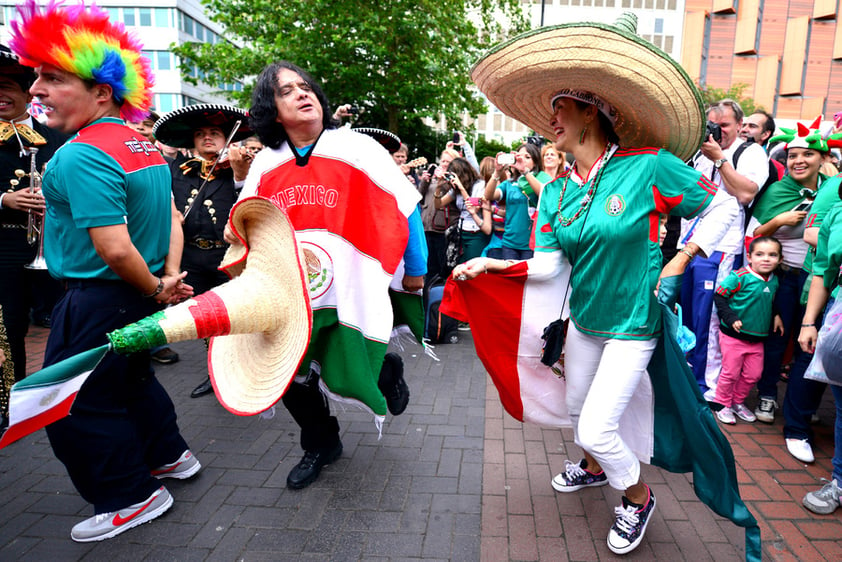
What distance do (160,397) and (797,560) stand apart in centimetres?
343

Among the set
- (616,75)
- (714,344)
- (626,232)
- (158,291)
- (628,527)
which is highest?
(616,75)

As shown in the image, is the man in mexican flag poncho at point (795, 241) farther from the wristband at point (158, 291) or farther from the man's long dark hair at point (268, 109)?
the wristband at point (158, 291)

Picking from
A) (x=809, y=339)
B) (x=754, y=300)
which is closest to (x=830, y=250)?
(x=809, y=339)

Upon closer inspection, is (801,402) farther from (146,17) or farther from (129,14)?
(129,14)

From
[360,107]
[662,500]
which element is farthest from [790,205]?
[360,107]

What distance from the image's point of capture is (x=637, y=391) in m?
2.63

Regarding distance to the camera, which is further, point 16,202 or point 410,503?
point 16,202

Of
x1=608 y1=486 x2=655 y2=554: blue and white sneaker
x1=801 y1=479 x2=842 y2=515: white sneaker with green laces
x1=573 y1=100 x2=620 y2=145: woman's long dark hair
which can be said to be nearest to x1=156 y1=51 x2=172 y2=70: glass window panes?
x1=573 y1=100 x2=620 y2=145: woman's long dark hair

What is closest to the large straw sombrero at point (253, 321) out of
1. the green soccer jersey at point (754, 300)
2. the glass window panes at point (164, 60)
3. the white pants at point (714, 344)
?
the green soccer jersey at point (754, 300)

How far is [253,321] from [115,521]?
5.03 feet

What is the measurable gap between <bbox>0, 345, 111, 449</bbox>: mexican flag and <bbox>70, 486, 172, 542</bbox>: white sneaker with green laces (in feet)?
3.98

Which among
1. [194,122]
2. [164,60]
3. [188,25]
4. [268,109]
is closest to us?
A: [268,109]

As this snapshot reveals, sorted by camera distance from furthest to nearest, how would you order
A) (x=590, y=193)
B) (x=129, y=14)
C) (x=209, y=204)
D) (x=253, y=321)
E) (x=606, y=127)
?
(x=129, y=14)
(x=209, y=204)
(x=606, y=127)
(x=590, y=193)
(x=253, y=321)

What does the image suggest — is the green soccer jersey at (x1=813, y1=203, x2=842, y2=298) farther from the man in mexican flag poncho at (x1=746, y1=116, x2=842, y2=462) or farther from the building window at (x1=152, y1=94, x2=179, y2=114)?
the building window at (x1=152, y1=94, x2=179, y2=114)
